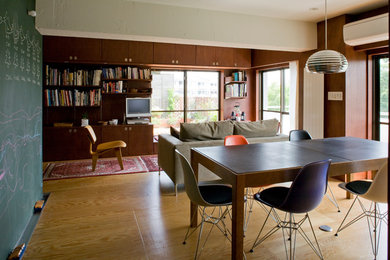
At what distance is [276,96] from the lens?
716cm

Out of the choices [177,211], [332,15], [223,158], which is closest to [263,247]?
[223,158]

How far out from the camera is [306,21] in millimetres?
5199

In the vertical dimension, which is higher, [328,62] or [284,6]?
[284,6]

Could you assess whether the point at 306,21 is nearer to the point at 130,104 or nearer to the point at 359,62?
the point at 359,62

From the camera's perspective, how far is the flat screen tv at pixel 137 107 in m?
6.86

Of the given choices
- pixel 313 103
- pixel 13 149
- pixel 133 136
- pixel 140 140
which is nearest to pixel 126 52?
pixel 133 136

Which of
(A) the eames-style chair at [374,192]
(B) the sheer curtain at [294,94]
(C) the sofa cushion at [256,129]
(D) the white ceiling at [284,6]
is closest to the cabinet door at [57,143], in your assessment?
(D) the white ceiling at [284,6]

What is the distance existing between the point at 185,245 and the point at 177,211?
838 mm

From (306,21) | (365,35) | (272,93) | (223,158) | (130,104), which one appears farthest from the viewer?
(272,93)

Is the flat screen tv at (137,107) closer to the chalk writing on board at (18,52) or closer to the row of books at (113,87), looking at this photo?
the row of books at (113,87)

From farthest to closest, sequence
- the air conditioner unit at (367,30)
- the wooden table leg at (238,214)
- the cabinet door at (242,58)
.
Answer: the cabinet door at (242,58)
the air conditioner unit at (367,30)
the wooden table leg at (238,214)

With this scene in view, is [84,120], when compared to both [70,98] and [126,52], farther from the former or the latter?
[126,52]

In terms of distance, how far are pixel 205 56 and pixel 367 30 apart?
3668mm

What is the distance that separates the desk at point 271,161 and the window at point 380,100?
1.57 metres
